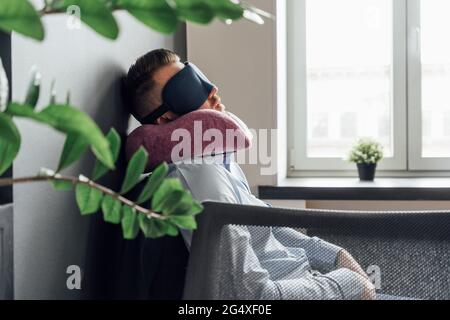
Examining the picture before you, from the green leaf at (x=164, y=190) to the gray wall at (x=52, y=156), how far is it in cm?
55

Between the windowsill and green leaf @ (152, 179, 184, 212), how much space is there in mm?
1670

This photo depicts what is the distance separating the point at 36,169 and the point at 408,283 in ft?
1.94

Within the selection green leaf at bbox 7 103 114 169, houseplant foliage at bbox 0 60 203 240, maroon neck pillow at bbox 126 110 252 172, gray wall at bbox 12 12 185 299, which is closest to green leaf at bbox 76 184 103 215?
houseplant foliage at bbox 0 60 203 240

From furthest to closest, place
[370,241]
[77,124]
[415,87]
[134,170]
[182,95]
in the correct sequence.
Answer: [415,87] < [182,95] < [370,241] < [134,170] < [77,124]

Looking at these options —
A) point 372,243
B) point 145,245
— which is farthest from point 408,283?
point 145,245

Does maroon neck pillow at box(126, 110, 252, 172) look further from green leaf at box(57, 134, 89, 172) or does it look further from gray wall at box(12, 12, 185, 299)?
green leaf at box(57, 134, 89, 172)

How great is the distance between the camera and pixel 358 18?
2373 millimetres

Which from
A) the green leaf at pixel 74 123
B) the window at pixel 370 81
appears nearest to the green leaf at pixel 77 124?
the green leaf at pixel 74 123

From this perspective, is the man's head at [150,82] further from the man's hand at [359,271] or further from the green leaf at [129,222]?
the green leaf at [129,222]

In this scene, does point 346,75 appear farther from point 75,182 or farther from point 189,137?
point 75,182

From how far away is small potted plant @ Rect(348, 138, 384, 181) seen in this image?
2158 millimetres

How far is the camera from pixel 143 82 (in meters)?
1.31

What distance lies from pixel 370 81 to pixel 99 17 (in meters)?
2.19

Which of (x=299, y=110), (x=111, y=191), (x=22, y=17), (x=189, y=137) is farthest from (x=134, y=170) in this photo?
(x=299, y=110)
